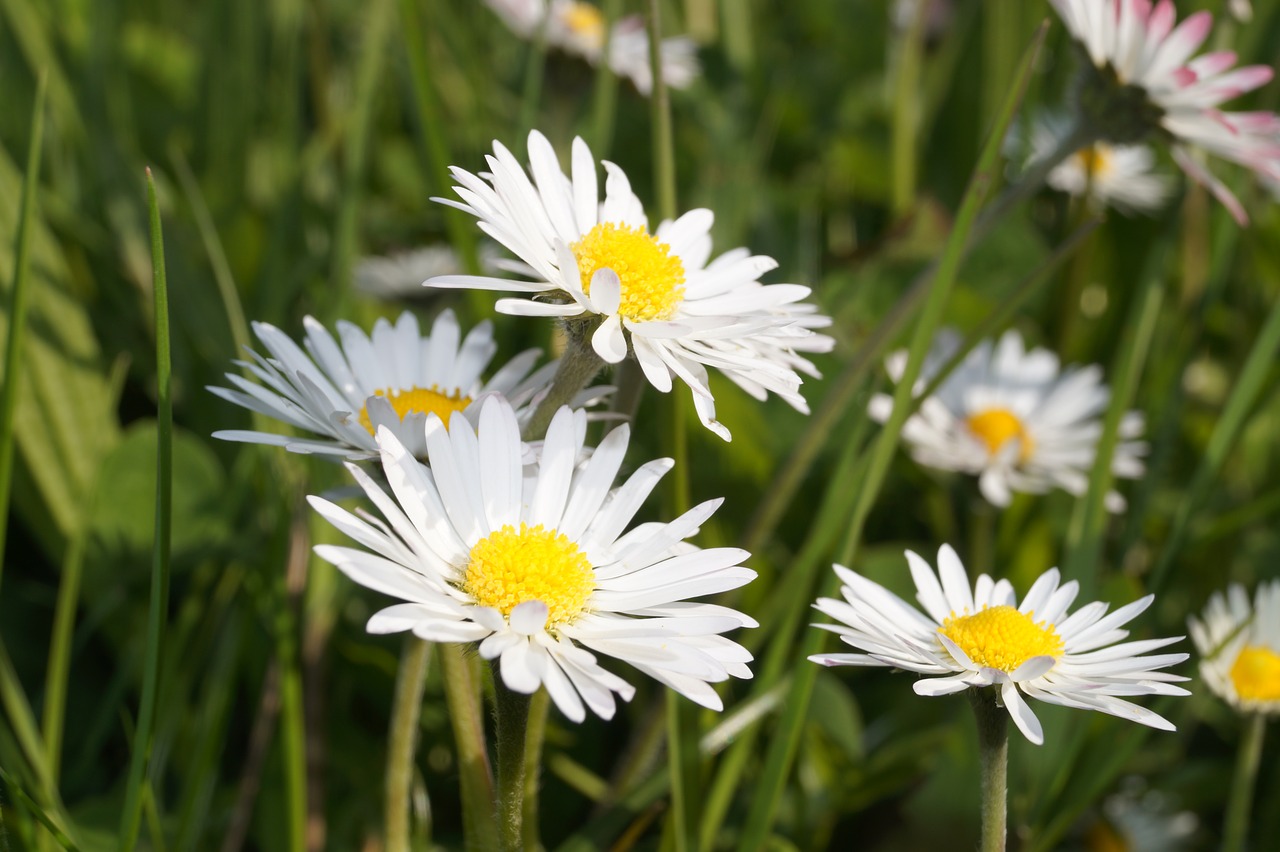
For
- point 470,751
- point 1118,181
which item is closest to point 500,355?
point 470,751

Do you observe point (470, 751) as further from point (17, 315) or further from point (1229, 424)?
point (1229, 424)

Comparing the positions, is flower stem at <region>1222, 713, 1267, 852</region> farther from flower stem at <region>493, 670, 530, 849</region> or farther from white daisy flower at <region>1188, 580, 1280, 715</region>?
flower stem at <region>493, 670, 530, 849</region>

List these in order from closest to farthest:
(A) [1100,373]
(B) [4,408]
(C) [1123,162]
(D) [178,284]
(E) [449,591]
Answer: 1. (E) [449,591]
2. (B) [4,408]
3. (D) [178,284]
4. (A) [1100,373]
5. (C) [1123,162]

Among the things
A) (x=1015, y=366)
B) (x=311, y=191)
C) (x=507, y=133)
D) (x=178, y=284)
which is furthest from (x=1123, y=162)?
(x=178, y=284)

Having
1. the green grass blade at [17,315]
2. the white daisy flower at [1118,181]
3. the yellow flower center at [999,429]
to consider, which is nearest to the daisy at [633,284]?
the green grass blade at [17,315]

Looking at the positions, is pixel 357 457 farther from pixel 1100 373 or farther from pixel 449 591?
pixel 1100 373

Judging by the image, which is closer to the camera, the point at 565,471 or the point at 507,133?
the point at 565,471
